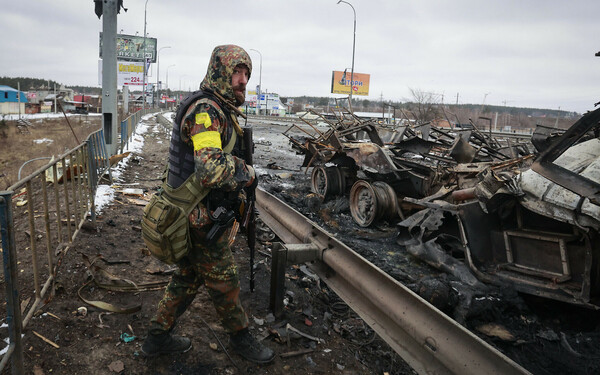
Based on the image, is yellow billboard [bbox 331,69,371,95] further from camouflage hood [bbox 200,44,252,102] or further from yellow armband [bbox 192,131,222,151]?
yellow armband [bbox 192,131,222,151]

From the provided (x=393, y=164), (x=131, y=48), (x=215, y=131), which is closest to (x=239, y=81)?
(x=215, y=131)

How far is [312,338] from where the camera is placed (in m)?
3.03

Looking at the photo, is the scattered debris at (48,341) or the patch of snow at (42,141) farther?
the patch of snow at (42,141)

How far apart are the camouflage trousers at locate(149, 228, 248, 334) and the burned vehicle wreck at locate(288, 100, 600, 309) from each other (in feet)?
8.35

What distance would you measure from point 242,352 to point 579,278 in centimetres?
310

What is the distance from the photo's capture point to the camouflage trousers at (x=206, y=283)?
2559 mm

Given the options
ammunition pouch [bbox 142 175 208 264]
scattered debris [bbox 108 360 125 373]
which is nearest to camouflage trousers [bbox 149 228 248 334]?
ammunition pouch [bbox 142 175 208 264]

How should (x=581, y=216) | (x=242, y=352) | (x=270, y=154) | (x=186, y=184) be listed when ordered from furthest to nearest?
1. (x=270, y=154)
2. (x=581, y=216)
3. (x=242, y=352)
4. (x=186, y=184)

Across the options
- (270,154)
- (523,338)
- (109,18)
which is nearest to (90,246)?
(523,338)

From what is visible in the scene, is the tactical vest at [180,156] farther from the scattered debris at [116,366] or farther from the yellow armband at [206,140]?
the scattered debris at [116,366]

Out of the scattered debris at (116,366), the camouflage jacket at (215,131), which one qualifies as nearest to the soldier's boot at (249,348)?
the scattered debris at (116,366)

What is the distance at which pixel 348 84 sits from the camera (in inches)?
2509

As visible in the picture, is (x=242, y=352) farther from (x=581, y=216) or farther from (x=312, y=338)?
(x=581, y=216)

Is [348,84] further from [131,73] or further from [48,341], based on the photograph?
[48,341]
